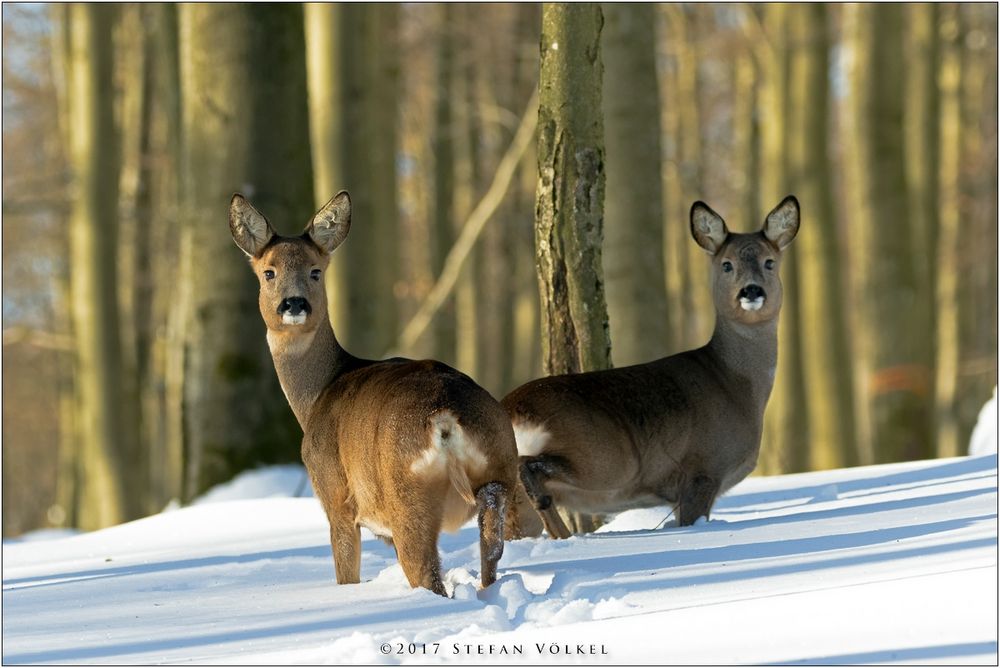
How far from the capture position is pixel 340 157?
55.7 ft

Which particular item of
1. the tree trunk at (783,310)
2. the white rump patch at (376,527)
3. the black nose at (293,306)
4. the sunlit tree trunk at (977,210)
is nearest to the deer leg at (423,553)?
the white rump patch at (376,527)

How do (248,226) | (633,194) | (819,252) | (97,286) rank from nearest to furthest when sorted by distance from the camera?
(248,226)
(633,194)
(819,252)
(97,286)

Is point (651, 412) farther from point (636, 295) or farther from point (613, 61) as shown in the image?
point (613, 61)

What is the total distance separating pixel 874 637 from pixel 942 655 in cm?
33

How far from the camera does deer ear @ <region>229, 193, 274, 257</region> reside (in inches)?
322

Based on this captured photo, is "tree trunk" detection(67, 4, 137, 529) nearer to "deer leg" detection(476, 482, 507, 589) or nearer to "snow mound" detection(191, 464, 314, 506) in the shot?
"snow mound" detection(191, 464, 314, 506)

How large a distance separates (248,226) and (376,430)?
1.89 metres

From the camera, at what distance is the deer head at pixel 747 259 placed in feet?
30.6

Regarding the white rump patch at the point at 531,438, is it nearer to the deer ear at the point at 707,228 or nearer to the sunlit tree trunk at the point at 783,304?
the deer ear at the point at 707,228

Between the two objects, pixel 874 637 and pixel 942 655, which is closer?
pixel 942 655

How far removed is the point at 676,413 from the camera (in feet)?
29.0

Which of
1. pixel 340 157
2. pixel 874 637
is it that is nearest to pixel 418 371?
pixel 874 637

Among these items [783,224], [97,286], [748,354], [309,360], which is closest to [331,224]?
[309,360]

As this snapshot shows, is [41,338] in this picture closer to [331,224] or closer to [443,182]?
[443,182]
